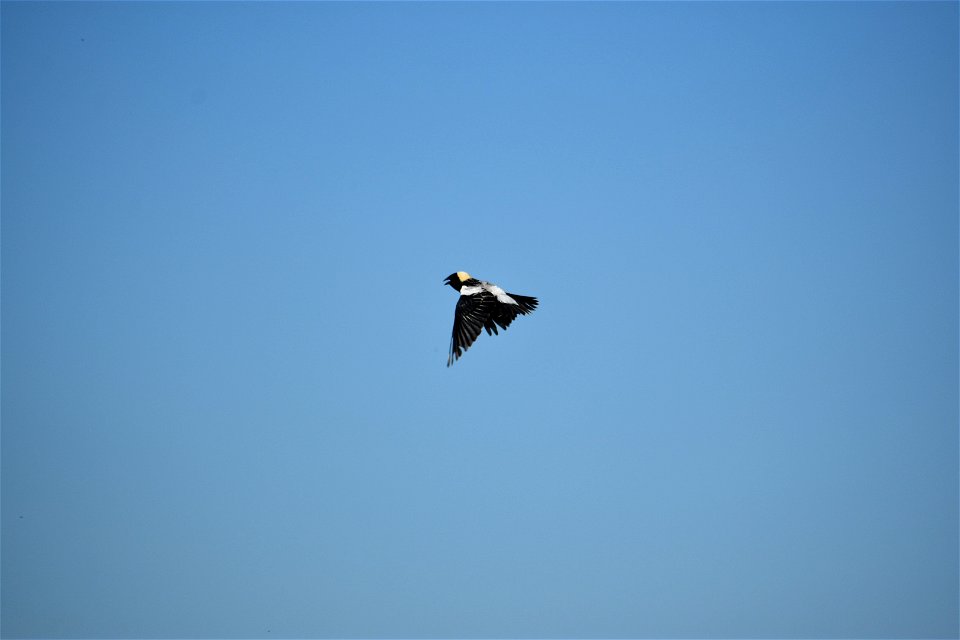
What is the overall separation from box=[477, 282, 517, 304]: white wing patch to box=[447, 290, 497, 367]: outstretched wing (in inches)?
7.5

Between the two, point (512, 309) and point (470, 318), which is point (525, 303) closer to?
point (512, 309)

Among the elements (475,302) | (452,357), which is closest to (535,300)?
(475,302)

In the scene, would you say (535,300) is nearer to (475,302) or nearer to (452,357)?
(475,302)

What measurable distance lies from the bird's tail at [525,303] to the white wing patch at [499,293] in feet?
0.60

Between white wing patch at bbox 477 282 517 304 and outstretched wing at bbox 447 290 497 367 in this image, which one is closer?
outstretched wing at bbox 447 290 497 367

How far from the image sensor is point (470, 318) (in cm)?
2606

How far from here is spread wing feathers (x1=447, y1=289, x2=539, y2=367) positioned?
83.7 feet

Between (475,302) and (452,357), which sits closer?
(452,357)

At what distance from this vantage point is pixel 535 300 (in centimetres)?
2764

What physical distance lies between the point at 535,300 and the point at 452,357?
13.3ft

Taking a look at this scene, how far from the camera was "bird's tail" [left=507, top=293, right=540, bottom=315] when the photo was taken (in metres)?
27.3

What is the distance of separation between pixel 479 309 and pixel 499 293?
3.60 ft

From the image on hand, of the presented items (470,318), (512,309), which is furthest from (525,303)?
(470,318)

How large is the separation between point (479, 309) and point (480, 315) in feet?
0.65
